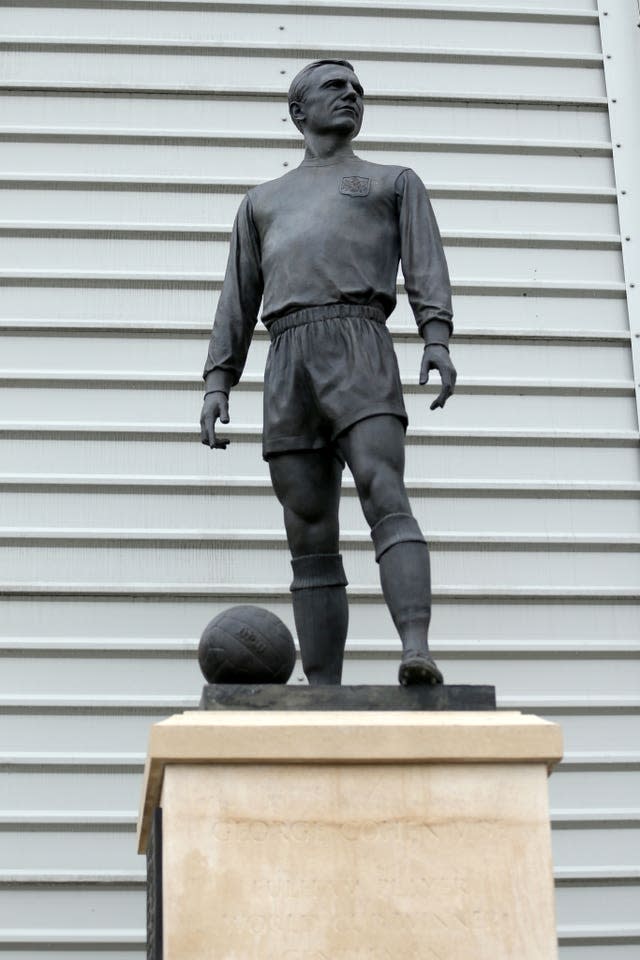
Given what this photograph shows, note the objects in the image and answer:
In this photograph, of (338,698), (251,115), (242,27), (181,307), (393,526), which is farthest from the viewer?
(242,27)

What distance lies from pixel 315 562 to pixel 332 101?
1753 millimetres

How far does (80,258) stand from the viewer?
886 cm

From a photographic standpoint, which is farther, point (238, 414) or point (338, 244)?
point (238, 414)

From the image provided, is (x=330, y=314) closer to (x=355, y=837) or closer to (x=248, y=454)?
(x=355, y=837)

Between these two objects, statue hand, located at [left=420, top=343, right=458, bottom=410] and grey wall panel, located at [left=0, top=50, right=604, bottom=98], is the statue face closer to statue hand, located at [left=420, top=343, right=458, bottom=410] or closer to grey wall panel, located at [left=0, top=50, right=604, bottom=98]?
statue hand, located at [left=420, top=343, right=458, bottom=410]

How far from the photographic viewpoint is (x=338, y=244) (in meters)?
6.18

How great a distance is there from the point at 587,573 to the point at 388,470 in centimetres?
274

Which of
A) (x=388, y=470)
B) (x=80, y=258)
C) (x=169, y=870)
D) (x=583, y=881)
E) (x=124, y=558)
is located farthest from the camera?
(x=80, y=258)

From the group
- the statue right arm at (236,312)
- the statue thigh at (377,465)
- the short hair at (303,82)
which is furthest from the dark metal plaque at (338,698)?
the short hair at (303,82)

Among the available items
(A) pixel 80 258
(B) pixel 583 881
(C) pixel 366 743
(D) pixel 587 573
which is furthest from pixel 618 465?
(C) pixel 366 743

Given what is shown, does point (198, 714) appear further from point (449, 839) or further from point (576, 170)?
point (576, 170)

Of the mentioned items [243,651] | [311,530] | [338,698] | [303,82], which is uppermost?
[303,82]

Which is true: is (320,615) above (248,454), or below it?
below

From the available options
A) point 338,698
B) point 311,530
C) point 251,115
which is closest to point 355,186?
point 311,530
